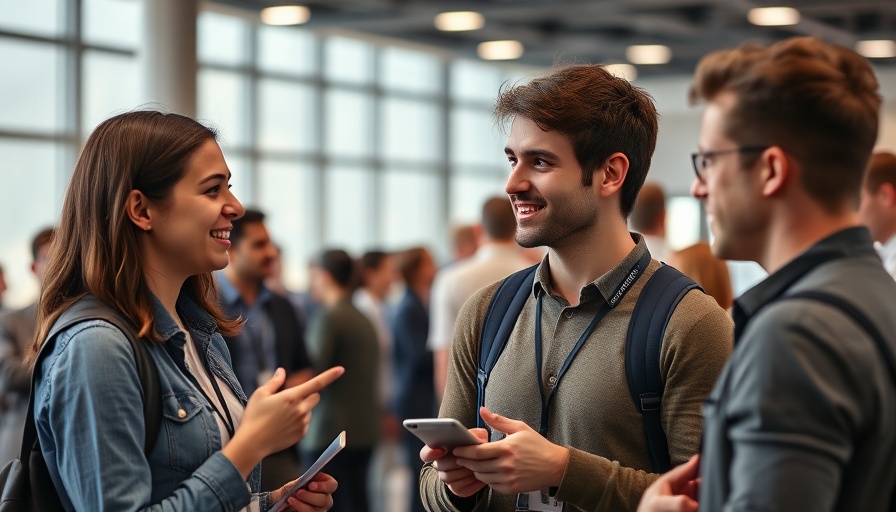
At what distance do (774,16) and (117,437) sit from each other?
10.1m

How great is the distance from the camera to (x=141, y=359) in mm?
1988

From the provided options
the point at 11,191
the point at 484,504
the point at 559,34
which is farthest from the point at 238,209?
the point at 559,34

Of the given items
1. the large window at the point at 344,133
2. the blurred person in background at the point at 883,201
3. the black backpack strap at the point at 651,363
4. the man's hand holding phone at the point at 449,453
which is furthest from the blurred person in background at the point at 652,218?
the large window at the point at 344,133

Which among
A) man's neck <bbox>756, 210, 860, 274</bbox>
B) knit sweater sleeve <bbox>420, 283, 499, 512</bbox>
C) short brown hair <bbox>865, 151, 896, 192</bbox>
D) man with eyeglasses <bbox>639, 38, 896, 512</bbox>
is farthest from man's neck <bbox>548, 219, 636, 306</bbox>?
short brown hair <bbox>865, 151, 896, 192</bbox>

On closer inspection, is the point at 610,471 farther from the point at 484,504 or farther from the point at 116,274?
the point at 116,274

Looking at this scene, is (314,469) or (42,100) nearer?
(314,469)

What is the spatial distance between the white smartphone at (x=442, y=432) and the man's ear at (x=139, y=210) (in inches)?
25.3

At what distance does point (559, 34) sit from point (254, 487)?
11.0 metres

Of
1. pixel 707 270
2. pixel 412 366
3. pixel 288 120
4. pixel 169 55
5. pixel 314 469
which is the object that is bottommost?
pixel 412 366

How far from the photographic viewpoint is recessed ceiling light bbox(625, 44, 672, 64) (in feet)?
43.3

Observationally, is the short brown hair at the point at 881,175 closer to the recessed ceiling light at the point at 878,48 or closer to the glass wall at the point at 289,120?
the glass wall at the point at 289,120

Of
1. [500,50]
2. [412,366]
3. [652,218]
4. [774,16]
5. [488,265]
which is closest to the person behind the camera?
[652,218]

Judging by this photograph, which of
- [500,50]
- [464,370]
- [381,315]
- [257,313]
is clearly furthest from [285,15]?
[464,370]

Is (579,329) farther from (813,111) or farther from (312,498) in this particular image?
(813,111)
